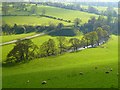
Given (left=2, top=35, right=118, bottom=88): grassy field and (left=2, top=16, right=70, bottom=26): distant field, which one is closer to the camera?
(left=2, top=35, right=118, bottom=88): grassy field

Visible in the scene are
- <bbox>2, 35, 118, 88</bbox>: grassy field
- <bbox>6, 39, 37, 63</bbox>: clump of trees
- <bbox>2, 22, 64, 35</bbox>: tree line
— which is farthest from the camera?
<bbox>2, 22, 64, 35</bbox>: tree line

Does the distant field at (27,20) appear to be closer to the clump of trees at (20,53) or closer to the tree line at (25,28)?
the tree line at (25,28)

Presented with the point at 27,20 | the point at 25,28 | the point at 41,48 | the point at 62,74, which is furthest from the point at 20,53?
the point at 27,20

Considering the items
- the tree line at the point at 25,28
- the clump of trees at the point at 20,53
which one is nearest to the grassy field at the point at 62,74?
the clump of trees at the point at 20,53

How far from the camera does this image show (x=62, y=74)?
58.7 meters

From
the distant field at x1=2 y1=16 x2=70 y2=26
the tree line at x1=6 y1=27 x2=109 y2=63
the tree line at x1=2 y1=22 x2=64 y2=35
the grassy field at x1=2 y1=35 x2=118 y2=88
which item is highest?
the distant field at x1=2 y1=16 x2=70 y2=26

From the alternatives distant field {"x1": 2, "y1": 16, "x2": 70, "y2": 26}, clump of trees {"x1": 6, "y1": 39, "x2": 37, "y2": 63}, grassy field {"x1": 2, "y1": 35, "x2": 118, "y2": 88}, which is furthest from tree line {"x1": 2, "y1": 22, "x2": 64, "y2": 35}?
grassy field {"x1": 2, "y1": 35, "x2": 118, "y2": 88}

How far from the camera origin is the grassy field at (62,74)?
168 feet

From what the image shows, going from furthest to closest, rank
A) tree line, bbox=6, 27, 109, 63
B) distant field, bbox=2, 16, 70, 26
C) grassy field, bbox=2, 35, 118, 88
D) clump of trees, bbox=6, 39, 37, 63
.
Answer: distant field, bbox=2, 16, 70, 26 → tree line, bbox=6, 27, 109, 63 → clump of trees, bbox=6, 39, 37, 63 → grassy field, bbox=2, 35, 118, 88

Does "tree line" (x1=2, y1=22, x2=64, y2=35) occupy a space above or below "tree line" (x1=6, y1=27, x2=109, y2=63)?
above

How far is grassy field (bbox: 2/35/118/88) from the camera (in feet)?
168

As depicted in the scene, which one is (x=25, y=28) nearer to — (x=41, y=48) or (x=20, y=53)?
(x=41, y=48)

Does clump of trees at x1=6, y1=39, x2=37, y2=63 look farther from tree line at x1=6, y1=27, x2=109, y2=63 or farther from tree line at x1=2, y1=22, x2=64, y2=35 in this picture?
tree line at x1=2, y1=22, x2=64, y2=35

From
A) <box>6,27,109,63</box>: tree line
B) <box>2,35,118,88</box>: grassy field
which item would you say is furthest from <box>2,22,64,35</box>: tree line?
<box>2,35,118,88</box>: grassy field
